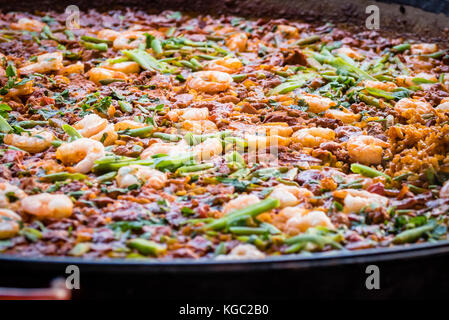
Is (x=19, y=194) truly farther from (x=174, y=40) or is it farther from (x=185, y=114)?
(x=174, y=40)

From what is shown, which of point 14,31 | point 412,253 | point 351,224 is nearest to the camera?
point 412,253

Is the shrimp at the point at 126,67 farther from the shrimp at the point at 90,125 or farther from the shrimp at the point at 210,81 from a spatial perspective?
the shrimp at the point at 90,125

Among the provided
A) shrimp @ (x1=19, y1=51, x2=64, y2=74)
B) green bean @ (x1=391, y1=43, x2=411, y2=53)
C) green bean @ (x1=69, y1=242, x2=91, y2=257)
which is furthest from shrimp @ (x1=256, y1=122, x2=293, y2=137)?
green bean @ (x1=391, y1=43, x2=411, y2=53)

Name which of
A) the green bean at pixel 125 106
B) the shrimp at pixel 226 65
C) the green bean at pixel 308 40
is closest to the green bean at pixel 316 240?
the green bean at pixel 125 106

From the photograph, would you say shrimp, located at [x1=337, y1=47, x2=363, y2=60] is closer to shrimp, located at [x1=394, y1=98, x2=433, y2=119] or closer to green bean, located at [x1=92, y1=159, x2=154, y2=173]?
shrimp, located at [x1=394, y1=98, x2=433, y2=119]

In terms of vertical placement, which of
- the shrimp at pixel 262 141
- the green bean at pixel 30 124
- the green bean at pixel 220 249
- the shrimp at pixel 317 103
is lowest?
the green bean at pixel 220 249

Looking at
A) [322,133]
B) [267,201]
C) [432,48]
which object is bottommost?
[267,201]

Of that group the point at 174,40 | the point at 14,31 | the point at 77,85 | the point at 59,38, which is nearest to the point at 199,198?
the point at 77,85

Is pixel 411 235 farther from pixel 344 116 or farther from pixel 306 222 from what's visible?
pixel 344 116
